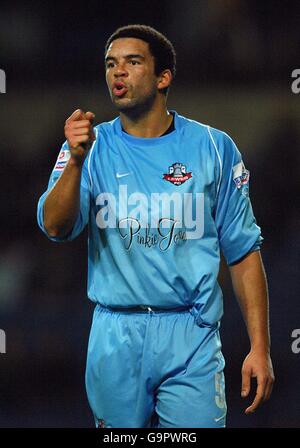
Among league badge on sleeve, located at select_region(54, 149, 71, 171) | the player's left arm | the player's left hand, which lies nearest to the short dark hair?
league badge on sleeve, located at select_region(54, 149, 71, 171)

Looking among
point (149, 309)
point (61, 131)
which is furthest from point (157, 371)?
point (61, 131)

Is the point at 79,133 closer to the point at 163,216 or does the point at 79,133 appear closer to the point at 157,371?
the point at 163,216

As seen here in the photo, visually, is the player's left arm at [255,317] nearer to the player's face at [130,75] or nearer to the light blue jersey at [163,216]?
the light blue jersey at [163,216]

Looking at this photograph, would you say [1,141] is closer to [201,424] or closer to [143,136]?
[143,136]

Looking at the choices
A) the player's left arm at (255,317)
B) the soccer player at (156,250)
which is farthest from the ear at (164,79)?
the player's left arm at (255,317)

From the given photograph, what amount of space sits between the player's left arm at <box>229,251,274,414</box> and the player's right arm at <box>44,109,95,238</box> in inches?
19.8

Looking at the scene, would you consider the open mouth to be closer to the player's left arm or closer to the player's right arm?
the player's right arm

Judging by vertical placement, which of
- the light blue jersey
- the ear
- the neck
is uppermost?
the ear

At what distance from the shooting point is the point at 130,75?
2234 millimetres

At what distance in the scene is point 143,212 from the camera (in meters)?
2.22

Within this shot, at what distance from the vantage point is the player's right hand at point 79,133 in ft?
6.32

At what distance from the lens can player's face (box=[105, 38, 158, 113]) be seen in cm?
222

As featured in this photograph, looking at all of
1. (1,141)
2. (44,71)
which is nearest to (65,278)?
(1,141)
